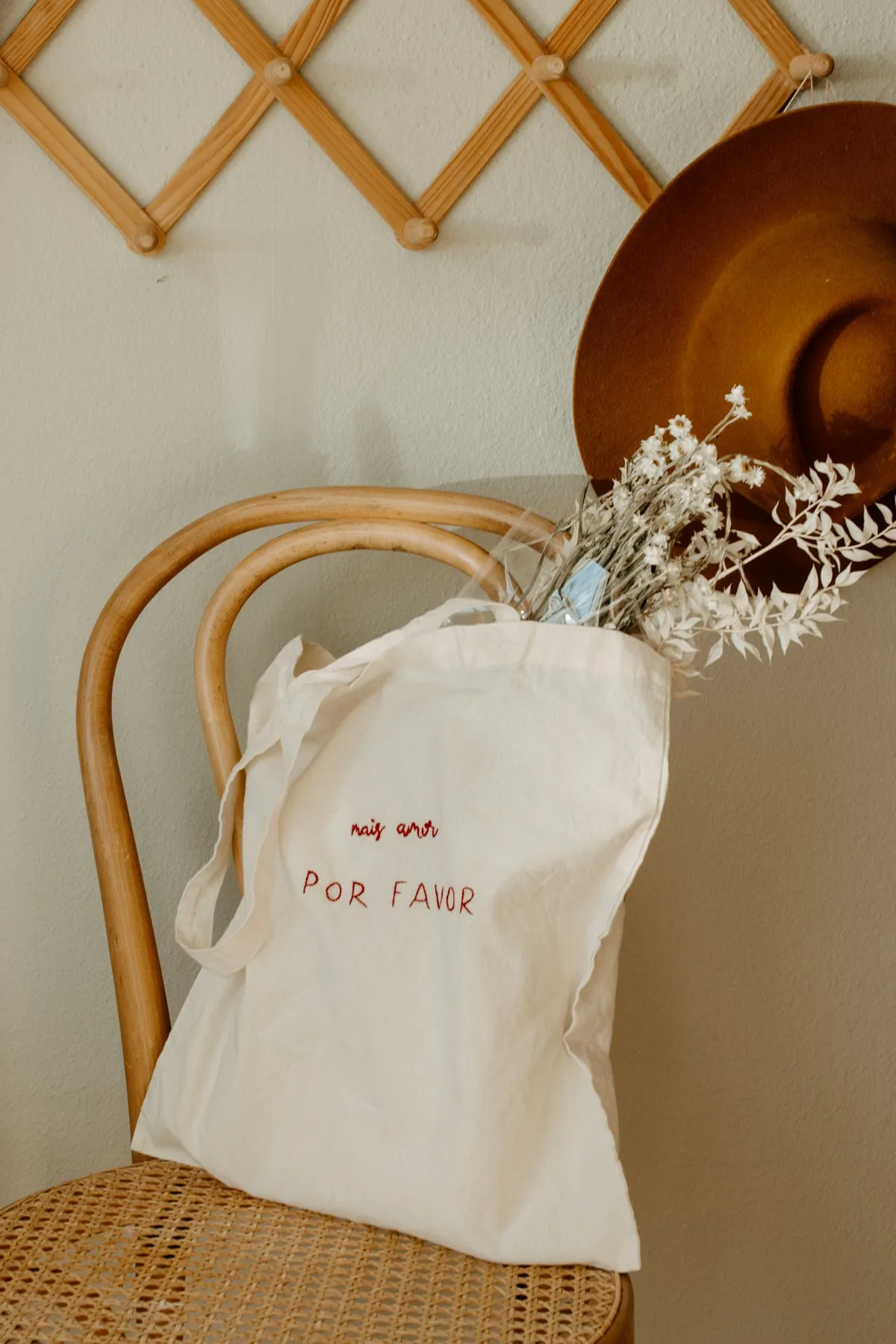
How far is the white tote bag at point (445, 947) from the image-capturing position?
66 cm

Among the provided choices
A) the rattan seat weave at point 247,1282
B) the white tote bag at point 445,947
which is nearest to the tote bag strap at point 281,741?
the white tote bag at point 445,947

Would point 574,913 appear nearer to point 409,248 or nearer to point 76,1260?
point 76,1260

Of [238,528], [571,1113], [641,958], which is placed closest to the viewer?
[571,1113]

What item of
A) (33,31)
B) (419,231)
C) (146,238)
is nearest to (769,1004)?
(419,231)

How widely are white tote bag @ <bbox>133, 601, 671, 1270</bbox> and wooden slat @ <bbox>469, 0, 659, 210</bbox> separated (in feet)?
1.38

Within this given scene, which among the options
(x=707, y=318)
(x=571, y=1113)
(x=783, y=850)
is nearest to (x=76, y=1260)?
(x=571, y=1113)

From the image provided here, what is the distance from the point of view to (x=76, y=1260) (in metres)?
0.67

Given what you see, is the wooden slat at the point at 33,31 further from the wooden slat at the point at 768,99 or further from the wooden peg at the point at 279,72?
the wooden slat at the point at 768,99

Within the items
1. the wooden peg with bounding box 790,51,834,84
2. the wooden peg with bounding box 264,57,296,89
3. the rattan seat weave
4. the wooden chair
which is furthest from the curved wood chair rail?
the wooden peg with bounding box 790,51,834,84

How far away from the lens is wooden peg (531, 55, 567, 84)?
2.76ft

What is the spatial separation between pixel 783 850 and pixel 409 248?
2.12 ft

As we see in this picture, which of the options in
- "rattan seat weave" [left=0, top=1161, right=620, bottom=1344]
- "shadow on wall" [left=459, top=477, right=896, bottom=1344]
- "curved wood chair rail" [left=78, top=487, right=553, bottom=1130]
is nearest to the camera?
"rattan seat weave" [left=0, top=1161, right=620, bottom=1344]

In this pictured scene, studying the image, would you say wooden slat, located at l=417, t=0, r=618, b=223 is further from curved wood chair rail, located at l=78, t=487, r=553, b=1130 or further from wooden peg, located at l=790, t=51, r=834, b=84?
curved wood chair rail, located at l=78, t=487, r=553, b=1130

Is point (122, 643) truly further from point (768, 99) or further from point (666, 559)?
point (768, 99)
